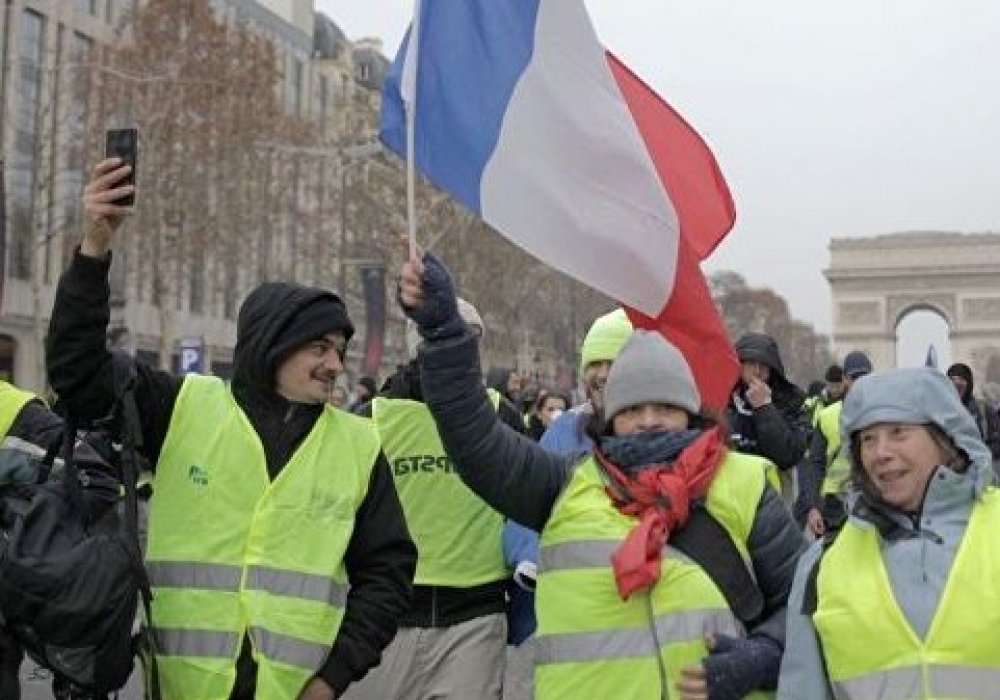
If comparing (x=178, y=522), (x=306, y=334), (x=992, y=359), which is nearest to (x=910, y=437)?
(x=306, y=334)

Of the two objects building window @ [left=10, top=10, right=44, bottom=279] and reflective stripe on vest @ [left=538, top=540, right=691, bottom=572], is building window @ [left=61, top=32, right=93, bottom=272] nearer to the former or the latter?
building window @ [left=10, top=10, right=44, bottom=279]

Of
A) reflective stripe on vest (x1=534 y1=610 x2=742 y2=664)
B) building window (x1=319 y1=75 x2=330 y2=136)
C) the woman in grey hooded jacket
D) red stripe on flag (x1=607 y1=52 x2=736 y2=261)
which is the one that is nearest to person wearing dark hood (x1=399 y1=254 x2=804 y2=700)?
reflective stripe on vest (x1=534 y1=610 x2=742 y2=664)

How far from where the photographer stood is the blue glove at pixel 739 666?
9.06 ft

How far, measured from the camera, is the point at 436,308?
293cm

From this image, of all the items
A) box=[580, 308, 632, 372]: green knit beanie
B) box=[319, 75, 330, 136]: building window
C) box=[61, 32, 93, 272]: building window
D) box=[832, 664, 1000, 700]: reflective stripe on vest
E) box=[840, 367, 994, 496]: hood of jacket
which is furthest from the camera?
box=[319, 75, 330, 136]: building window

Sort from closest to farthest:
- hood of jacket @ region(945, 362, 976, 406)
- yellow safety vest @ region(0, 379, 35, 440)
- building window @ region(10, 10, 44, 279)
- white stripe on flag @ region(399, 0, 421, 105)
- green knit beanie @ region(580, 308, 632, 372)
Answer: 1. white stripe on flag @ region(399, 0, 421, 105)
2. yellow safety vest @ region(0, 379, 35, 440)
3. green knit beanie @ region(580, 308, 632, 372)
4. hood of jacket @ region(945, 362, 976, 406)
5. building window @ region(10, 10, 44, 279)

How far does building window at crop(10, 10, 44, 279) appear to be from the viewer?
98.0 ft

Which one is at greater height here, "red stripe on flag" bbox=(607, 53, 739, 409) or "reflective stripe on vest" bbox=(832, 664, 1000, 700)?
"red stripe on flag" bbox=(607, 53, 739, 409)

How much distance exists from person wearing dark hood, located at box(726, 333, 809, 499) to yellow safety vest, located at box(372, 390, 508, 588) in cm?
193

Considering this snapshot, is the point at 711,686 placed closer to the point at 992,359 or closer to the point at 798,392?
the point at 798,392

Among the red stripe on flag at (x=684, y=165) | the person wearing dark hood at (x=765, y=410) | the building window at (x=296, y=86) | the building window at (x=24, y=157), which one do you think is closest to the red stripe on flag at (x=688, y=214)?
the red stripe on flag at (x=684, y=165)

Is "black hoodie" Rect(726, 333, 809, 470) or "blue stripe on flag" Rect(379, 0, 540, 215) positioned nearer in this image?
"blue stripe on flag" Rect(379, 0, 540, 215)

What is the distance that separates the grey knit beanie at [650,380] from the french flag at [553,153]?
23 cm

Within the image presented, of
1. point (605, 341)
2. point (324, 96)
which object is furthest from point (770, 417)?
point (324, 96)
